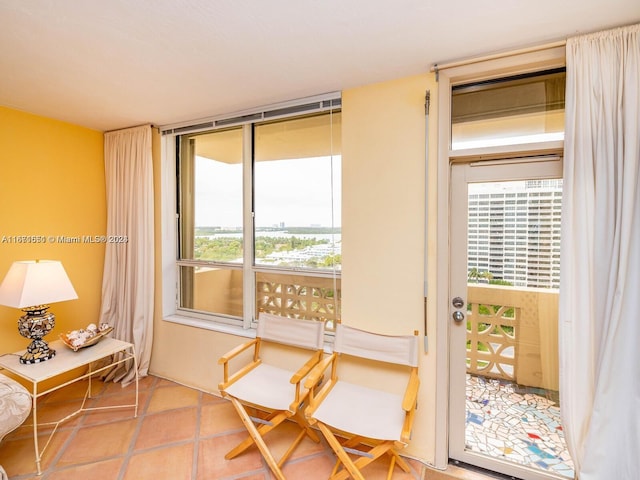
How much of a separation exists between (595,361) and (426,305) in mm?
884

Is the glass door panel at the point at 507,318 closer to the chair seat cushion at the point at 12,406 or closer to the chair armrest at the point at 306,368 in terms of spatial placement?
the chair armrest at the point at 306,368

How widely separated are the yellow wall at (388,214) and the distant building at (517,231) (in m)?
0.36

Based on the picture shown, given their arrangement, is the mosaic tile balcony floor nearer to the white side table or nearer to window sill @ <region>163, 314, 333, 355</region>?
window sill @ <region>163, 314, 333, 355</region>

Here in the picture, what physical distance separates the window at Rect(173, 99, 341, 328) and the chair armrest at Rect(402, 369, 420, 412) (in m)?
0.70

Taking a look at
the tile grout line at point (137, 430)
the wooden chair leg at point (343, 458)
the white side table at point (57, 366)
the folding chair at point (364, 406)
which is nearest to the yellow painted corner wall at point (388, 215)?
the folding chair at point (364, 406)

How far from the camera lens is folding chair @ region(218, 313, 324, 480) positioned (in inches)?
77.5

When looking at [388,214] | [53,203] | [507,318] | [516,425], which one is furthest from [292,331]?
[53,203]

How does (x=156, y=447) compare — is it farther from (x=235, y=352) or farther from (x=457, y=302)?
(x=457, y=302)

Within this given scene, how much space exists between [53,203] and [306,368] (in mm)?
2803

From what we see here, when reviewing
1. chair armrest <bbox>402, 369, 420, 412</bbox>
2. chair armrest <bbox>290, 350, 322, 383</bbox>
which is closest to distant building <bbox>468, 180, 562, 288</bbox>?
chair armrest <bbox>402, 369, 420, 412</bbox>

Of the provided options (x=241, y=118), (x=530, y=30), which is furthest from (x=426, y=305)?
(x=241, y=118)

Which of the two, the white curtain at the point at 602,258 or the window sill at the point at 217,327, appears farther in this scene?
the window sill at the point at 217,327

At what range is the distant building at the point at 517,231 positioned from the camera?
1.85 meters

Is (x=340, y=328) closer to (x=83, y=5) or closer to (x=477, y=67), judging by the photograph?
(x=477, y=67)
